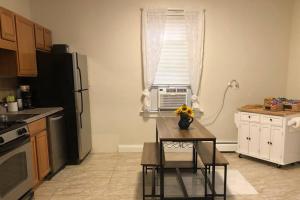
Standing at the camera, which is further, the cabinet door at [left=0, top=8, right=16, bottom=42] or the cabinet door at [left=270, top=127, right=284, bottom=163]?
the cabinet door at [left=270, top=127, right=284, bottom=163]

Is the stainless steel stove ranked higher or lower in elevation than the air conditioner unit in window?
lower

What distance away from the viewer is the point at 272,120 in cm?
325

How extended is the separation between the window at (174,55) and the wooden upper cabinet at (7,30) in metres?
2.22

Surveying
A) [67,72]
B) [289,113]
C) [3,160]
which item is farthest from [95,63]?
[289,113]

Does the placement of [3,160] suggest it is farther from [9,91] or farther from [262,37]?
[262,37]

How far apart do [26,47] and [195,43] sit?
2.66 m

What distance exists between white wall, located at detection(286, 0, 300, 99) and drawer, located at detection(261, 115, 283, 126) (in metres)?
0.89

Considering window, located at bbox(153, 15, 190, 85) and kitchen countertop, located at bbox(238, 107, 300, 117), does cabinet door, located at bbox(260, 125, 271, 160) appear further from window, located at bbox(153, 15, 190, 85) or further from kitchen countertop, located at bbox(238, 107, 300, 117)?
window, located at bbox(153, 15, 190, 85)

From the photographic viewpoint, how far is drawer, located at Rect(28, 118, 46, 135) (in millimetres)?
2492

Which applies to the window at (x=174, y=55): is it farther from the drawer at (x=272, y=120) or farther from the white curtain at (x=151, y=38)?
the drawer at (x=272, y=120)

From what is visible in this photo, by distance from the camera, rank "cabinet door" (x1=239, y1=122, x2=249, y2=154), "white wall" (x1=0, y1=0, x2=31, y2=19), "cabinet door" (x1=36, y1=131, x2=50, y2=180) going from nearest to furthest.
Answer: "cabinet door" (x1=36, y1=131, x2=50, y2=180) < "white wall" (x1=0, y1=0, x2=31, y2=19) < "cabinet door" (x1=239, y1=122, x2=249, y2=154)

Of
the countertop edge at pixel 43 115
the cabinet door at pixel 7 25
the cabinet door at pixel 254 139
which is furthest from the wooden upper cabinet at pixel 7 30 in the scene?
the cabinet door at pixel 254 139

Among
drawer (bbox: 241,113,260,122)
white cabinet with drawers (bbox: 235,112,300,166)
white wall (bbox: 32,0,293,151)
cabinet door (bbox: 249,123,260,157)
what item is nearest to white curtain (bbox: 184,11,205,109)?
white wall (bbox: 32,0,293,151)

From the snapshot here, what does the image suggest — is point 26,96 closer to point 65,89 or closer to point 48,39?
point 65,89
